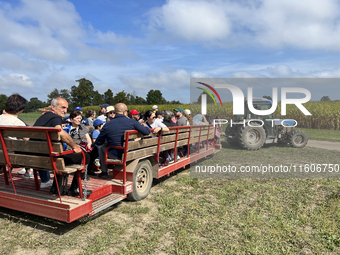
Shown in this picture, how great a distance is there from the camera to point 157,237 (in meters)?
3.60

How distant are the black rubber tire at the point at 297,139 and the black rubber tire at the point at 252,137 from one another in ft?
5.42

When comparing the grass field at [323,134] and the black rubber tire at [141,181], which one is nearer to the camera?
the black rubber tire at [141,181]

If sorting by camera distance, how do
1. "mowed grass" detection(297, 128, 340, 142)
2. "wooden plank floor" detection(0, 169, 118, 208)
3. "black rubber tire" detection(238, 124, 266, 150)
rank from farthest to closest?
"mowed grass" detection(297, 128, 340, 142)
"black rubber tire" detection(238, 124, 266, 150)
"wooden plank floor" detection(0, 169, 118, 208)

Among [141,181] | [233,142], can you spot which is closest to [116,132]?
[141,181]

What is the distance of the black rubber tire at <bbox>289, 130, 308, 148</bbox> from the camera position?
1098cm

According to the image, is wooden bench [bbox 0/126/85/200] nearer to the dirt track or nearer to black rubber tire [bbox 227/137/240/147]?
black rubber tire [bbox 227/137/240/147]

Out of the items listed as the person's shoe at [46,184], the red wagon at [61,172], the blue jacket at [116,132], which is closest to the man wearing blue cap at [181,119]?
the red wagon at [61,172]

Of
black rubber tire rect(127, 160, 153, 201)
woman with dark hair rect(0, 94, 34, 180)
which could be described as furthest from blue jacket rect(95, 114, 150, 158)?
woman with dark hair rect(0, 94, 34, 180)

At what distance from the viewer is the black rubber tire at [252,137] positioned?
9.93 meters

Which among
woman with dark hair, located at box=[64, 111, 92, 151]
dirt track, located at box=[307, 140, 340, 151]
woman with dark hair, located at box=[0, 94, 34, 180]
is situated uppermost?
woman with dark hair, located at box=[0, 94, 34, 180]

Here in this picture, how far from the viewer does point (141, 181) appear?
5.09 meters

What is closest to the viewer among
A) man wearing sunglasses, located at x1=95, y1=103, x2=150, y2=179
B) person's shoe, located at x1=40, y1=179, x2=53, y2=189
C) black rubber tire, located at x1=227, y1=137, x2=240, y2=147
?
person's shoe, located at x1=40, y1=179, x2=53, y2=189

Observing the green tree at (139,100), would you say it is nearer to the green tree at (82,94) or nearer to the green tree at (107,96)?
the green tree at (107,96)

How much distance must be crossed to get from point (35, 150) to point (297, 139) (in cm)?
1070
